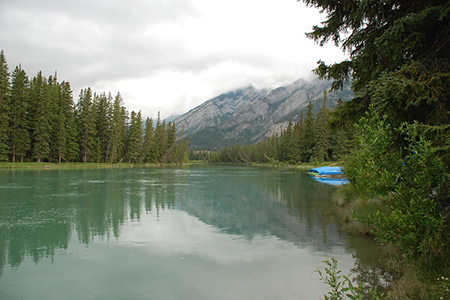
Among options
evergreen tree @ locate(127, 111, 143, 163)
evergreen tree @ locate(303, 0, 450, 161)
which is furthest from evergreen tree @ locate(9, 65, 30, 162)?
evergreen tree @ locate(303, 0, 450, 161)

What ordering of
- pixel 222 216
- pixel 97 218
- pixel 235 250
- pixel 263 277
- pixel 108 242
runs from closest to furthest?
pixel 263 277 < pixel 235 250 < pixel 108 242 < pixel 97 218 < pixel 222 216

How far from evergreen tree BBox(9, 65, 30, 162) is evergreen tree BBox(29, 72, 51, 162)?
122 cm

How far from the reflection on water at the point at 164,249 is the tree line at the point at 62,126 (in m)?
42.8

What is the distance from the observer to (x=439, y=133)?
5230 mm

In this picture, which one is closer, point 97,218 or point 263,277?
point 263,277

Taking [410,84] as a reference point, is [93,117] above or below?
above

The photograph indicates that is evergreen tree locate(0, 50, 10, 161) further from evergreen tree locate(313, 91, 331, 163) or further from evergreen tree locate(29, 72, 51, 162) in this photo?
evergreen tree locate(313, 91, 331, 163)

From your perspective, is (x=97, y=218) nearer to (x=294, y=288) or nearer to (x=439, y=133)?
(x=294, y=288)

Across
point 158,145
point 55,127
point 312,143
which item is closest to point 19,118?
point 55,127

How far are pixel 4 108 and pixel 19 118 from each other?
465 cm

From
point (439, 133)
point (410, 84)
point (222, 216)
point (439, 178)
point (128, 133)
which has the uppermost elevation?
point (128, 133)

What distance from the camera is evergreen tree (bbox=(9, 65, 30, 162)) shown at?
52750mm

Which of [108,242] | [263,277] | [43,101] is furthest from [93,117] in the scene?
[263,277]

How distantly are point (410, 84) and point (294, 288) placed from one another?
534 centimetres
